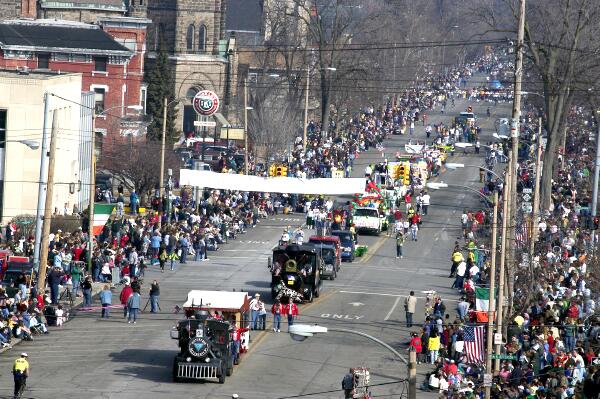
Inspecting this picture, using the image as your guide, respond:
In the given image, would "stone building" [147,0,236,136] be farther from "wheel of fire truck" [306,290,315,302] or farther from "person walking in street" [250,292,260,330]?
"person walking in street" [250,292,260,330]

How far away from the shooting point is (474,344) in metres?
47.5

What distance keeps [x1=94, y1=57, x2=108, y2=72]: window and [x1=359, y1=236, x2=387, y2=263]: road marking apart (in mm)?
35981

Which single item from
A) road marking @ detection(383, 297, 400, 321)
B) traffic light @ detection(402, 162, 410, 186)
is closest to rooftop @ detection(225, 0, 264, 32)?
traffic light @ detection(402, 162, 410, 186)

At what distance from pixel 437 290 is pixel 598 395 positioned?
27417 millimetres

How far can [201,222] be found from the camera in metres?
73.8

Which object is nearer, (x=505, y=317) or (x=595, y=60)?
(x=505, y=317)

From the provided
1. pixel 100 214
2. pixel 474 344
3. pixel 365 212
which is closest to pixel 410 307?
pixel 474 344

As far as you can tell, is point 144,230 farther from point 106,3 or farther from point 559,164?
point 106,3

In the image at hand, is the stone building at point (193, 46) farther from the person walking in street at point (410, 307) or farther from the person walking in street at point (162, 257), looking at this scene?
the person walking in street at point (410, 307)

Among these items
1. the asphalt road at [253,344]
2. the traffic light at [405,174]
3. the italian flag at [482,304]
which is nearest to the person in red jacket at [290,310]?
the asphalt road at [253,344]

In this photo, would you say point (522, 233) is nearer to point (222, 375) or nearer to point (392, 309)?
point (392, 309)

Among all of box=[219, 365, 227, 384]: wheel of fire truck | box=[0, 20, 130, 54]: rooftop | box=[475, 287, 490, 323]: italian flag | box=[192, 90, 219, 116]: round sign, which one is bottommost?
box=[219, 365, 227, 384]: wheel of fire truck

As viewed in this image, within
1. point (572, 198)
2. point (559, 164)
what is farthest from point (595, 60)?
point (559, 164)

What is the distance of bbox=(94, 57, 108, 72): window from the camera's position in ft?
364
